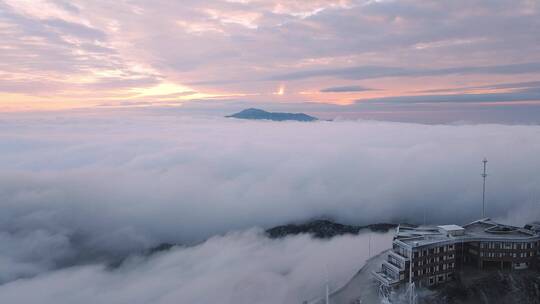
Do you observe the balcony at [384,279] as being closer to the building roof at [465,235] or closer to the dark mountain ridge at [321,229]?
the building roof at [465,235]

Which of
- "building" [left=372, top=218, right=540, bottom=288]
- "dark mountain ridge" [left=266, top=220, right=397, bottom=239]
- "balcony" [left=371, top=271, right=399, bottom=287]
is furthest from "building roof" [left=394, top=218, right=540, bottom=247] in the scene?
"dark mountain ridge" [left=266, top=220, right=397, bottom=239]

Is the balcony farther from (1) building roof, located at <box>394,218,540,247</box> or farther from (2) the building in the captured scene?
(1) building roof, located at <box>394,218,540,247</box>

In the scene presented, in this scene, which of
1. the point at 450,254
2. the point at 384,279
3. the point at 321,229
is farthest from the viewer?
the point at 321,229

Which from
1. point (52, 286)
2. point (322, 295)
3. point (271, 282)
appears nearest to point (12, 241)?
point (52, 286)

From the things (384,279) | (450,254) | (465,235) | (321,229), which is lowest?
(321,229)

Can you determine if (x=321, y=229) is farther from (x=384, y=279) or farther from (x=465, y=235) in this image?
(x=384, y=279)

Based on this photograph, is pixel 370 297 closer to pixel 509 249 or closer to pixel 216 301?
pixel 509 249

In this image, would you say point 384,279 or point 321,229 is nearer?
point 384,279

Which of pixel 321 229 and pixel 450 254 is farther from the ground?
pixel 450 254

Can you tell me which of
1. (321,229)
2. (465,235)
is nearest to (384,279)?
(465,235)
